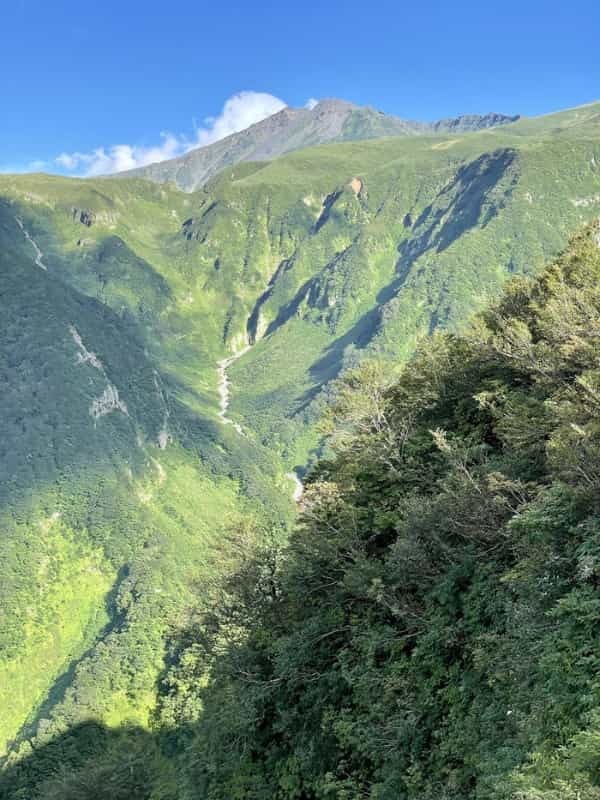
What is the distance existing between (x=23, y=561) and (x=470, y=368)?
15794 centimetres

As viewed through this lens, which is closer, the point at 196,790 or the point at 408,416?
the point at 196,790

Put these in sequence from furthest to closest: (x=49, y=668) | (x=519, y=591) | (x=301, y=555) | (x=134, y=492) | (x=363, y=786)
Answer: (x=134, y=492) < (x=49, y=668) < (x=301, y=555) < (x=363, y=786) < (x=519, y=591)

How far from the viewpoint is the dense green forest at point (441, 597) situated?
13.1 metres

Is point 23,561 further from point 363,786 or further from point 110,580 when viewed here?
point 363,786

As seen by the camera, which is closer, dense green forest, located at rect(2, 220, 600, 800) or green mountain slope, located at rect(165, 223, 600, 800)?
green mountain slope, located at rect(165, 223, 600, 800)

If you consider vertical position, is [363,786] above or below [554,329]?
below

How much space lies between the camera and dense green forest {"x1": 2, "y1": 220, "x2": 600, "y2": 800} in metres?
13.1

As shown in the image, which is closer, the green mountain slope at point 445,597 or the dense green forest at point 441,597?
the green mountain slope at point 445,597

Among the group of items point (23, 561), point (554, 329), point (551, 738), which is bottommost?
point (23, 561)

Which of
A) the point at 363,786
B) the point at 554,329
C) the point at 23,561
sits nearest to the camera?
the point at 363,786

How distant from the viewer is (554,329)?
22.2 m

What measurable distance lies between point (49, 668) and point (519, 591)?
147m

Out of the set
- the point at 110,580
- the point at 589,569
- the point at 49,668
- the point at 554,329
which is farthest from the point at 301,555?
the point at 110,580

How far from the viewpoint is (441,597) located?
18.2 m
